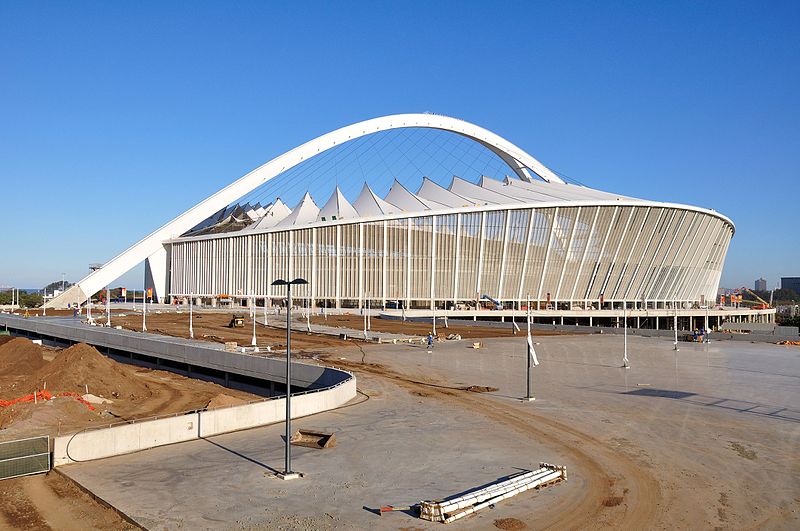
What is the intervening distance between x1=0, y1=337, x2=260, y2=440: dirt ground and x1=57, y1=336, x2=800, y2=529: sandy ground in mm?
7581

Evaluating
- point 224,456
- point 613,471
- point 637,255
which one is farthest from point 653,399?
point 637,255

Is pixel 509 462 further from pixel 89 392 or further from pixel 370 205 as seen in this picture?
pixel 370 205

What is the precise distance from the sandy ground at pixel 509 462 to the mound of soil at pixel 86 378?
12.4 m

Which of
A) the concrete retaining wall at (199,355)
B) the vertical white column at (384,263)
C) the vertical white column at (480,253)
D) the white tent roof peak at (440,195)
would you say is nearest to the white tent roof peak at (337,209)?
the vertical white column at (384,263)

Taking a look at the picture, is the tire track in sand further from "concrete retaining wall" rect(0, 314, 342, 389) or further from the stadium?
the stadium

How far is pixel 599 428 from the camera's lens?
869 inches

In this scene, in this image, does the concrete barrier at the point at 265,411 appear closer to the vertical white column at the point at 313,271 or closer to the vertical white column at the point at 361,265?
the vertical white column at the point at 361,265

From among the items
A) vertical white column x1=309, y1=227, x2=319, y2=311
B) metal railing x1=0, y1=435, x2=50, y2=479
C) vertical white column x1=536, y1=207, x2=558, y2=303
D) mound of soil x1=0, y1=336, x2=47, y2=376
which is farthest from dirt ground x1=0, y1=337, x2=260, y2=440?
vertical white column x1=536, y1=207, x2=558, y2=303

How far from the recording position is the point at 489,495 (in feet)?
47.6

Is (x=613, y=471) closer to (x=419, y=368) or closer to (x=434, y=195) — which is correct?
(x=419, y=368)

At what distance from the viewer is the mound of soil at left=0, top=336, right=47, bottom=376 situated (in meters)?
41.2

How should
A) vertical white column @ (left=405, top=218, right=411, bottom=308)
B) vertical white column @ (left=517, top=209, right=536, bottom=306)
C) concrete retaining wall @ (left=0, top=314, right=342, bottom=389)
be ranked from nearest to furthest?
concrete retaining wall @ (left=0, top=314, right=342, bottom=389)
vertical white column @ (left=517, top=209, right=536, bottom=306)
vertical white column @ (left=405, top=218, right=411, bottom=308)

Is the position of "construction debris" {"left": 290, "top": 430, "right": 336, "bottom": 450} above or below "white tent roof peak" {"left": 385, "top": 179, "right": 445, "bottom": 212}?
below

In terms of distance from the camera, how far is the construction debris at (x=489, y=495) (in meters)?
13.5
